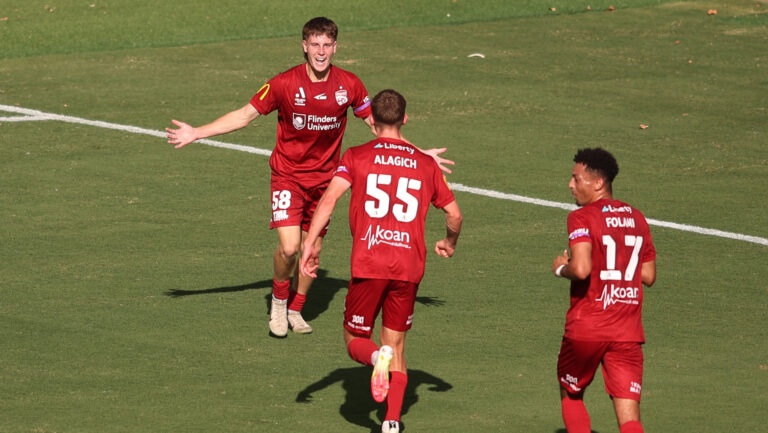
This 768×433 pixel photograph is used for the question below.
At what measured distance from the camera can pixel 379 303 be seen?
29.3ft

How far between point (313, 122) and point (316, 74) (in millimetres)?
404

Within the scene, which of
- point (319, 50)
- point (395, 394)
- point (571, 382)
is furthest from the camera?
point (319, 50)

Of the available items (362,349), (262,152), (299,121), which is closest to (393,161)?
(362,349)

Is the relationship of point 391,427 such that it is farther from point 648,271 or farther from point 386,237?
point 648,271

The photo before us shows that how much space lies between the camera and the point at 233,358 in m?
10.6

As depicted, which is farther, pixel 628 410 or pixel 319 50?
pixel 319 50

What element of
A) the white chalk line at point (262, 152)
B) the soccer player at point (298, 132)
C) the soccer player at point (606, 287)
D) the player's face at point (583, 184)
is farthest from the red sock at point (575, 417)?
the white chalk line at point (262, 152)

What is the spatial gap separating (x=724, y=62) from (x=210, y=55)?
8.96 metres

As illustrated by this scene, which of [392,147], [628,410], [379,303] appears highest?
[392,147]

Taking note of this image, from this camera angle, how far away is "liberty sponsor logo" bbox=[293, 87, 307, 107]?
11117 millimetres

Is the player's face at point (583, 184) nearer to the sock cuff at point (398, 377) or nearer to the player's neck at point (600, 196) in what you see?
the player's neck at point (600, 196)

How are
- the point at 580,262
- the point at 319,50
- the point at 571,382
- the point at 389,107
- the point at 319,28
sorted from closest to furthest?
the point at 580,262 → the point at 571,382 → the point at 389,107 → the point at 319,28 → the point at 319,50

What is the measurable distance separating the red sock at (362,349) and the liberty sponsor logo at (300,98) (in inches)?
109

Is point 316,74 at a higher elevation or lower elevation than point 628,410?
higher
